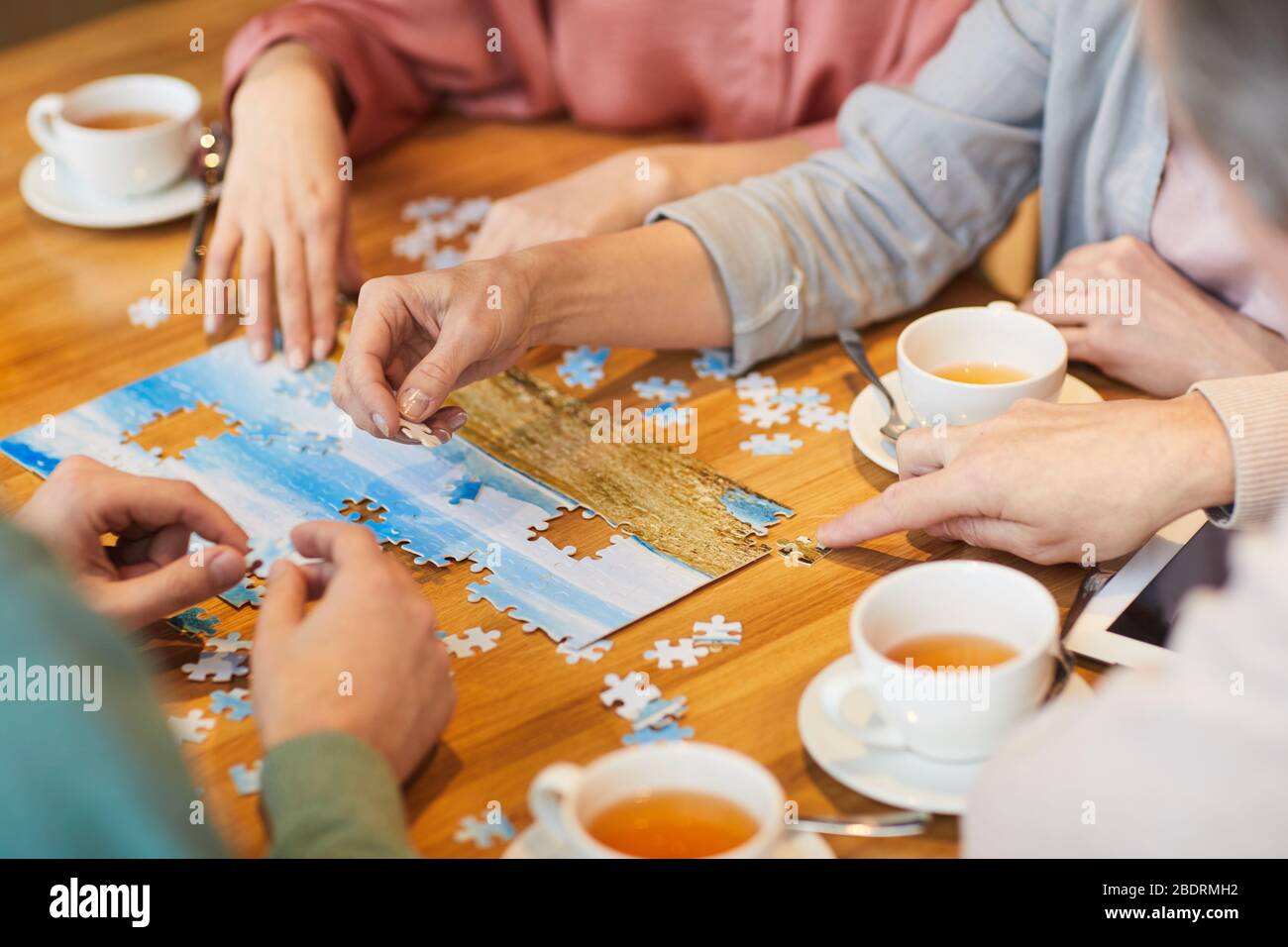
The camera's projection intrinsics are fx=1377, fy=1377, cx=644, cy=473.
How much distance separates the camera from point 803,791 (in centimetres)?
113

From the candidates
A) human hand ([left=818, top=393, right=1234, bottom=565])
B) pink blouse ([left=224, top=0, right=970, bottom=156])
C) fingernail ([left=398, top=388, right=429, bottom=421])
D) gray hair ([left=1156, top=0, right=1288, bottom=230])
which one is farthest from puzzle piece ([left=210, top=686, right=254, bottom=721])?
pink blouse ([left=224, top=0, right=970, bottom=156])

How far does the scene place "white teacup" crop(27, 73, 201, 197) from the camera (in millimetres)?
2143

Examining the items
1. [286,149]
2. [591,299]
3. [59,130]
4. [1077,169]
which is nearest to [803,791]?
[591,299]

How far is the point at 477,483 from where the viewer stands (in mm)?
1542

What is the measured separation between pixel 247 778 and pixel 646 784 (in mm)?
374

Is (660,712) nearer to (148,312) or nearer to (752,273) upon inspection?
(752,273)

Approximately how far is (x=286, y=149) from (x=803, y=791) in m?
1.35

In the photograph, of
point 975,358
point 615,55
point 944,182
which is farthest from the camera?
point 615,55

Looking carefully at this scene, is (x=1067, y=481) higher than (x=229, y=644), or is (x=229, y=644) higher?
(x=1067, y=481)

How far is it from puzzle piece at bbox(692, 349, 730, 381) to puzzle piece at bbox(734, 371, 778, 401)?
1.0 inches

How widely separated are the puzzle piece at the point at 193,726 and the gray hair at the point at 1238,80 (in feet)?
3.07

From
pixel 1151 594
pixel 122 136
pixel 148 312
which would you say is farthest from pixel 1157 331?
pixel 122 136
